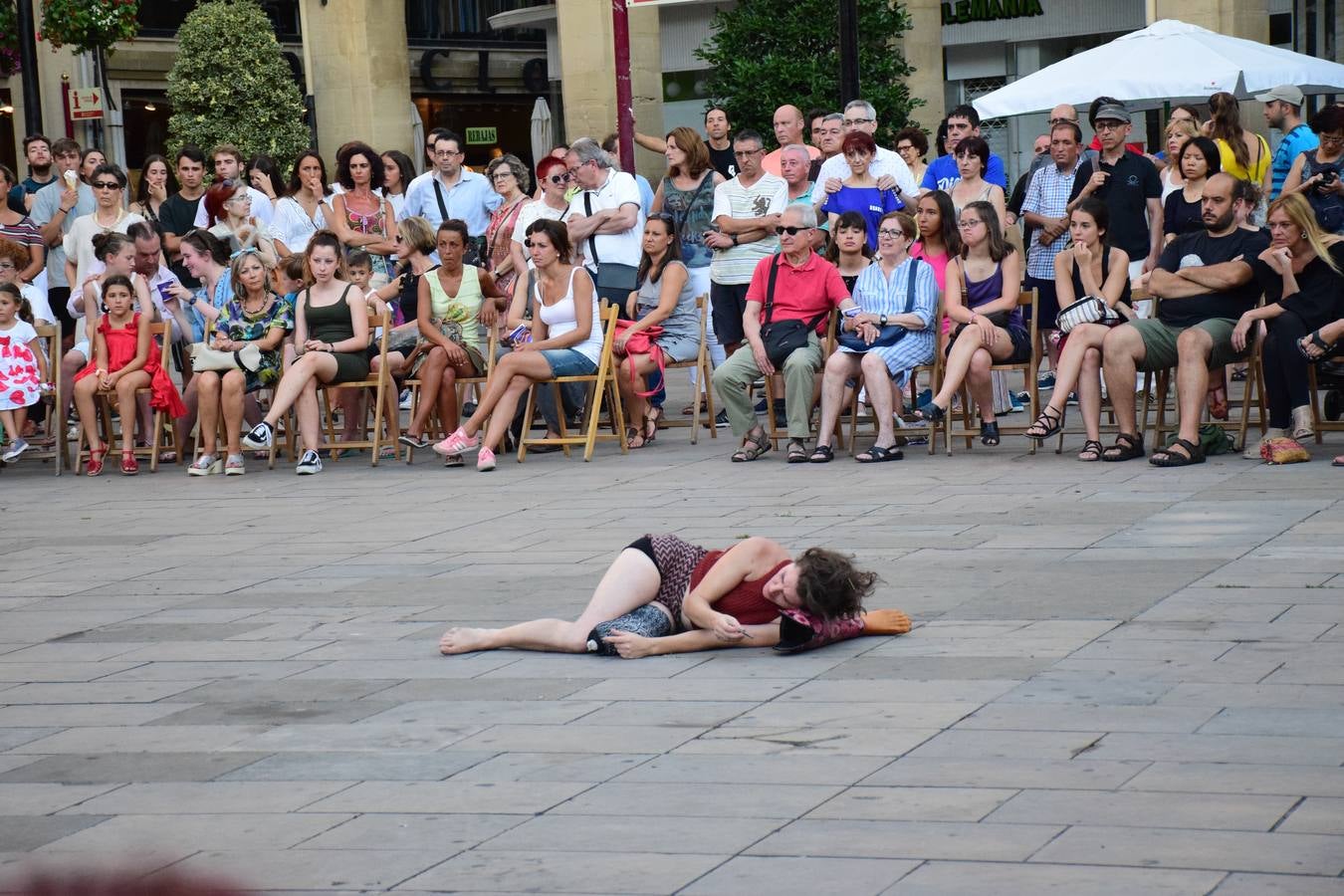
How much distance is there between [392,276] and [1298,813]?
11257mm

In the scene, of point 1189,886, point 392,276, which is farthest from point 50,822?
point 392,276

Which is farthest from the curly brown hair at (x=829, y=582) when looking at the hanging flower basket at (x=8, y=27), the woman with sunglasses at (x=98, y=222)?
the hanging flower basket at (x=8, y=27)

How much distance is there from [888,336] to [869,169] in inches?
81.8

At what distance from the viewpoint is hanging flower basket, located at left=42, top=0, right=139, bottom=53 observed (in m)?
19.2

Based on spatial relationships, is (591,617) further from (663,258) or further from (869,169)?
(869,169)

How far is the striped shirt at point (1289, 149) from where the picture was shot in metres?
13.7

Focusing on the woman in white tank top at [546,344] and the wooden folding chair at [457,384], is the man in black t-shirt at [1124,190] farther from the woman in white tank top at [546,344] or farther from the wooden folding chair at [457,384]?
the wooden folding chair at [457,384]

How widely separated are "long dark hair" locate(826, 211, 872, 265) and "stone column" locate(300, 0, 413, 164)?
50.9 ft

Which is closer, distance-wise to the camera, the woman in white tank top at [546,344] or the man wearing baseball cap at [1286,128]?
the woman in white tank top at [546,344]

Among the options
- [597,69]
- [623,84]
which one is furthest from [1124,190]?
[597,69]

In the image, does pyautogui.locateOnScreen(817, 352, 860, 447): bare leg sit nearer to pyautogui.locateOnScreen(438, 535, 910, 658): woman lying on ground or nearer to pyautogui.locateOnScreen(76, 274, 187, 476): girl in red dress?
pyautogui.locateOnScreen(76, 274, 187, 476): girl in red dress

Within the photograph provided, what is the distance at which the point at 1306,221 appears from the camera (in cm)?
1069

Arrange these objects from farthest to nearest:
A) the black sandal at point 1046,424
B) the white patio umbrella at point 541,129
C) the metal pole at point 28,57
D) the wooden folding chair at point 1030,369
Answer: the white patio umbrella at point 541,129 → the metal pole at point 28,57 → the wooden folding chair at point 1030,369 → the black sandal at point 1046,424

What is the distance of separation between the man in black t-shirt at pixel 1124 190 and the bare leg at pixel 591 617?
730 cm
